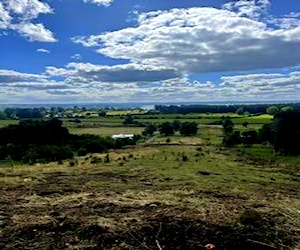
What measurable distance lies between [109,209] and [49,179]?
34.1ft

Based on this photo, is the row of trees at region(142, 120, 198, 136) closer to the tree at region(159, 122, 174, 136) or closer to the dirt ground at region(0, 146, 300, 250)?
the tree at region(159, 122, 174, 136)

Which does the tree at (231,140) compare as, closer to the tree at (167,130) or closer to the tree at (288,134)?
the tree at (288,134)

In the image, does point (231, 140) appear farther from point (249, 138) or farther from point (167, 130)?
point (167, 130)

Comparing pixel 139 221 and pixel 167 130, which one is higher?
pixel 139 221

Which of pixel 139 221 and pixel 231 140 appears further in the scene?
pixel 231 140

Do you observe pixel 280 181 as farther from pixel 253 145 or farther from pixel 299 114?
pixel 253 145

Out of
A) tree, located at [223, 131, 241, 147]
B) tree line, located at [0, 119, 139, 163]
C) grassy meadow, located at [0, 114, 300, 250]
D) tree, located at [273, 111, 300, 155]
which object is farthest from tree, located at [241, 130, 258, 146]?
grassy meadow, located at [0, 114, 300, 250]

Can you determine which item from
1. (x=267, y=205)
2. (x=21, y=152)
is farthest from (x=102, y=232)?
(x=21, y=152)

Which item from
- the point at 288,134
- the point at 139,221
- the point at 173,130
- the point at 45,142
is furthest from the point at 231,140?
the point at 139,221

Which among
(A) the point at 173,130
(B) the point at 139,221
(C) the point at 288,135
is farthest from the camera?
(A) the point at 173,130

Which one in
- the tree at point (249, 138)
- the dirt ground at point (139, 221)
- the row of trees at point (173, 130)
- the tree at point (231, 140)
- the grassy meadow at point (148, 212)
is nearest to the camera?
the dirt ground at point (139, 221)

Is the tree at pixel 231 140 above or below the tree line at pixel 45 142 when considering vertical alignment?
below

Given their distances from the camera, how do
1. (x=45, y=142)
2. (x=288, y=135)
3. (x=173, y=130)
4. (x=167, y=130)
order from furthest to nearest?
1. (x=173, y=130)
2. (x=167, y=130)
3. (x=45, y=142)
4. (x=288, y=135)

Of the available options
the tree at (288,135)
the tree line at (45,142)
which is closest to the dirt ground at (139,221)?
the tree line at (45,142)
